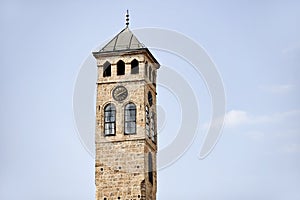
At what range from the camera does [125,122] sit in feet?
150

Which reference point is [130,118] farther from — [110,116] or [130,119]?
[110,116]

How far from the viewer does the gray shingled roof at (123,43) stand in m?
46.6

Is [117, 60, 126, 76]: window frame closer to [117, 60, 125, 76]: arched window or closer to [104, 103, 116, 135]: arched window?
[117, 60, 125, 76]: arched window

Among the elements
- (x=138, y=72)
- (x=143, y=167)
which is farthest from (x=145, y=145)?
(x=138, y=72)

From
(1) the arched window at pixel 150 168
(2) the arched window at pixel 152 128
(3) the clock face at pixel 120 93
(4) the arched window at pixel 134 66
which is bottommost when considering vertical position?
(1) the arched window at pixel 150 168

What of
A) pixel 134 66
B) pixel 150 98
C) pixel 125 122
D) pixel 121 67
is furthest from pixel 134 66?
pixel 125 122

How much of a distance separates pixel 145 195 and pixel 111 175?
6.98ft

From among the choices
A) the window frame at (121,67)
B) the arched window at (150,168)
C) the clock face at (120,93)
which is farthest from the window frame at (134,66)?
the arched window at (150,168)

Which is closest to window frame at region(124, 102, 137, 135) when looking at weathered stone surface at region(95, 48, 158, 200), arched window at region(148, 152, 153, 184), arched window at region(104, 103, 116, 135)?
weathered stone surface at region(95, 48, 158, 200)

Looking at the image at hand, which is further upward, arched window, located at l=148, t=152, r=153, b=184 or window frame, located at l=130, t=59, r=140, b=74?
window frame, located at l=130, t=59, r=140, b=74

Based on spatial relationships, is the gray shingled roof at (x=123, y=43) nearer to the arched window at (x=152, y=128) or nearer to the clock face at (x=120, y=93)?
the clock face at (x=120, y=93)

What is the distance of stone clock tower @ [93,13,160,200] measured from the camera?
44344 millimetres

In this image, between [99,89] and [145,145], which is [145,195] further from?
[99,89]

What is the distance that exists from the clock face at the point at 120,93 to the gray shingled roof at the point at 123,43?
2.16 m
